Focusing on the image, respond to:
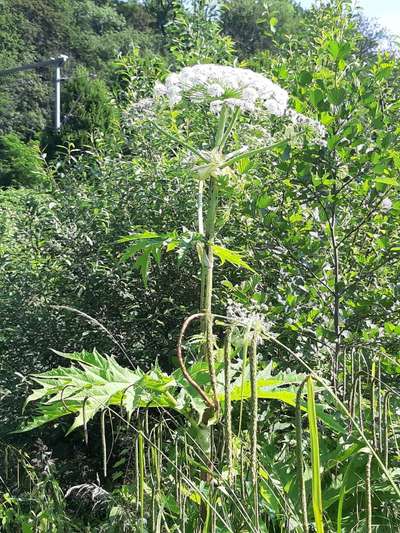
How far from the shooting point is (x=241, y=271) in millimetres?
4309

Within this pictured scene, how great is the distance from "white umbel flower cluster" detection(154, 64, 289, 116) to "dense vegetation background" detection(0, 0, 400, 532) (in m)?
0.30

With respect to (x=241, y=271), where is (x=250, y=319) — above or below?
below

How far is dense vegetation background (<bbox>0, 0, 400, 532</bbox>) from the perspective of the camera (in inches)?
124

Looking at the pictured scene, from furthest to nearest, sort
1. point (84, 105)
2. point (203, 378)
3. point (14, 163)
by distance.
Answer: point (14, 163)
point (84, 105)
point (203, 378)

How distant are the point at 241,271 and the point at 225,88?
1531 mm

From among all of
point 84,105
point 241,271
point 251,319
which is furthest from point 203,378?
point 84,105

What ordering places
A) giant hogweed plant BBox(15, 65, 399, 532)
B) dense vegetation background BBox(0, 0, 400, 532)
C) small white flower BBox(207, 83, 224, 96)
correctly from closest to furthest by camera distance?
giant hogweed plant BBox(15, 65, 399, 532)
small white flower BBox(207, 83, 224, 96)
dense vegetation background BBox(0, 0, 400, 532)

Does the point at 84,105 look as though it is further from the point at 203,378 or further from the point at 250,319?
the point at 250,319

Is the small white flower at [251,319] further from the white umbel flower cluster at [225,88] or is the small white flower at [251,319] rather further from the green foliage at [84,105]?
the green foliage at [84,105]

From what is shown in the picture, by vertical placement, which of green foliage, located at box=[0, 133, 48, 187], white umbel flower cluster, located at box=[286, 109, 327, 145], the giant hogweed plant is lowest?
the giant hogweed plant

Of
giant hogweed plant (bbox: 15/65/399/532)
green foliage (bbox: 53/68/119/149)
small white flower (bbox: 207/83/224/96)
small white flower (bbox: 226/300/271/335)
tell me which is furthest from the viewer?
green foliage (bbox: 53/68/119/149)

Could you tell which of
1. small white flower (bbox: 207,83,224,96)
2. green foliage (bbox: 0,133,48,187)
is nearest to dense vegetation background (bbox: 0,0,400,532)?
small white flower (bbox: 207,83,224,96)

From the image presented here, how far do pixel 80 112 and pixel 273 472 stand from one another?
68.9 ft

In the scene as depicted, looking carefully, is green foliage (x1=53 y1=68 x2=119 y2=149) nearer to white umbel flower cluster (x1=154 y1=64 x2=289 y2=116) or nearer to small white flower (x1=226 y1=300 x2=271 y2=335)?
white umbel flower cluster (x1=154 y1=64 x2=289 y2=116)
